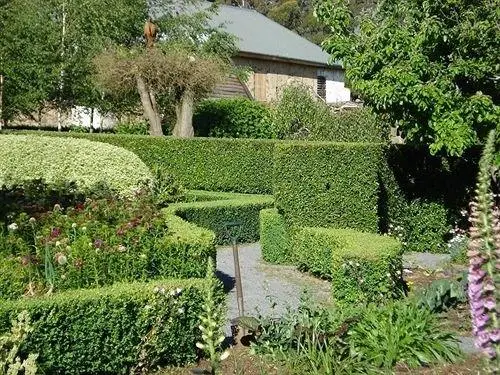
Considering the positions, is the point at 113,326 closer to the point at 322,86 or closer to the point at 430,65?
the point at 430,65

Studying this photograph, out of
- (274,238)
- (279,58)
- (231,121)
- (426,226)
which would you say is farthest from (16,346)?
(279,58)

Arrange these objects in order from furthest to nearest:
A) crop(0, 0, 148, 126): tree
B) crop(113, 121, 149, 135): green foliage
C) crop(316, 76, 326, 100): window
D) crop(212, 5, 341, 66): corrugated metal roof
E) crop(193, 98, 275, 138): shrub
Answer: crop(316, 76, 326, 100): window
crop(212, 5, 341, 66): corrugated metal roof
crop(113, 121, 149, 135): green foliage
crop(193, 98, 275, 138): shrub
crop(0, 0, 148, 126): tree

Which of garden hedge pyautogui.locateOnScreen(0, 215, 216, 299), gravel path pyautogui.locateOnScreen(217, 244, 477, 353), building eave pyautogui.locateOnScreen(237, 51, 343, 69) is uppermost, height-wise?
building eave pyautogui.locateOnScreen(237, 51, 343, 69)

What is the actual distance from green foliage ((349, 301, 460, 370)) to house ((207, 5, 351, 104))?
24006 mm

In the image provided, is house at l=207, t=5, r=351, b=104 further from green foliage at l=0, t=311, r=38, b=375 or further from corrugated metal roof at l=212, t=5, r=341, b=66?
green foliage at l=0, t=311, r=38, b=375

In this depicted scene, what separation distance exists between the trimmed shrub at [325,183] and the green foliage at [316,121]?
789cm

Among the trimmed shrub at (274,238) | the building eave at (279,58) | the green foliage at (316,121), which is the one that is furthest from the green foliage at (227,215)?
the building eave at (279,58)

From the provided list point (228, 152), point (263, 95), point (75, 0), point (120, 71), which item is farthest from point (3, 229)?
point (263, 95)

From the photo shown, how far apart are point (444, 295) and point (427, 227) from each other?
193 inches

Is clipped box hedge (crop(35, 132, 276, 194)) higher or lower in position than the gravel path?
higher

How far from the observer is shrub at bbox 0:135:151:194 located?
11383 mm

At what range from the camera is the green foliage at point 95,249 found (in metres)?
5.29

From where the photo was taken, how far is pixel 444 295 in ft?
21.7

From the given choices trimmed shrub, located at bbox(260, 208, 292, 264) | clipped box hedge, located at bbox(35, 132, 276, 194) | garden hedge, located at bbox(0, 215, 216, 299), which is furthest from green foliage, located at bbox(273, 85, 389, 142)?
garden hedge, located at bbox(0, 215, 216, 299)
